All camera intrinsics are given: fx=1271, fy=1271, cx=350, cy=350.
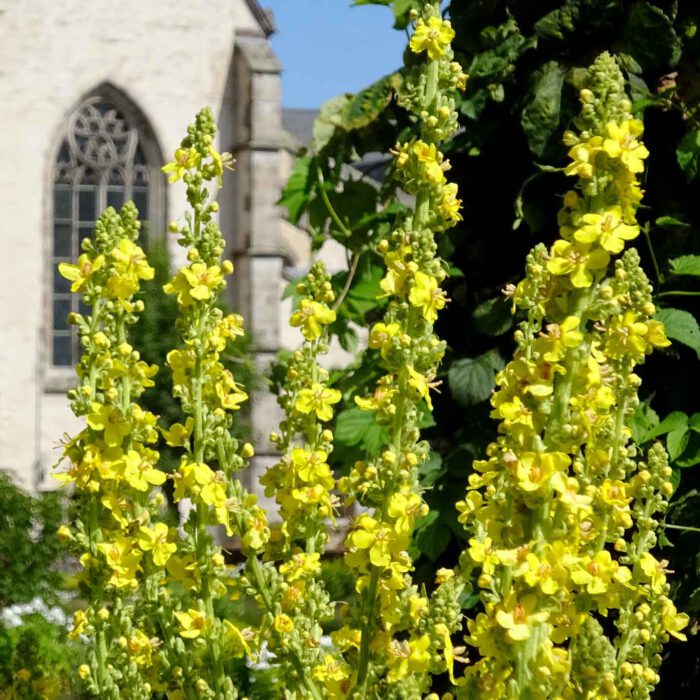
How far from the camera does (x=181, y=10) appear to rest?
786 inches

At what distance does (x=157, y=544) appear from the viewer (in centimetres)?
183

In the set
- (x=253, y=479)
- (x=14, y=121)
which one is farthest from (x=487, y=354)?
(x=14, y=121)

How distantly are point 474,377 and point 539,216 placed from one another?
42cm

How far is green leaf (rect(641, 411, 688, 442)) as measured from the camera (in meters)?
2.72

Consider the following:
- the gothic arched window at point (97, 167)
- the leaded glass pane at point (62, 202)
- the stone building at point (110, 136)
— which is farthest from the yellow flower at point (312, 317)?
the leaded glass pane at point (62, 202)

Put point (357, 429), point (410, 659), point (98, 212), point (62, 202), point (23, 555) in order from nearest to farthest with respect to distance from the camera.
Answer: point (410, 659)
point (357, 429)
point (23, 555)
point (98, 212)
point (62, 202)

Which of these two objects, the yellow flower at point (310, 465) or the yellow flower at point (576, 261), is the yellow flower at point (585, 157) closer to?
the yellow flower at point (576, 261)

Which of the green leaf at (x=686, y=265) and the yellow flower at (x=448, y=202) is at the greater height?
the yellow flower at (x=448, y=202)

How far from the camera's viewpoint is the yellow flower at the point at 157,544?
182 centimetres

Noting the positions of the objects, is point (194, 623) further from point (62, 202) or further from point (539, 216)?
point (62, 202)

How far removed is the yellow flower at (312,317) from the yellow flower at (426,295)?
0.28m

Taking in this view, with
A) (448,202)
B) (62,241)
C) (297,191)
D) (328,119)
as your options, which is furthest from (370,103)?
(62,241)

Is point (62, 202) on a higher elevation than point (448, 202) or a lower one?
higher

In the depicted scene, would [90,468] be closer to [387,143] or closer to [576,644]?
[576,644]
